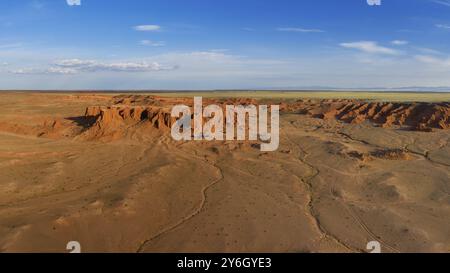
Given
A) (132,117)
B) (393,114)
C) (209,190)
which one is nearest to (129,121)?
(132,117)

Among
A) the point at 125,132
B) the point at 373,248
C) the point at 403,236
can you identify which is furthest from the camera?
the point at 125,132

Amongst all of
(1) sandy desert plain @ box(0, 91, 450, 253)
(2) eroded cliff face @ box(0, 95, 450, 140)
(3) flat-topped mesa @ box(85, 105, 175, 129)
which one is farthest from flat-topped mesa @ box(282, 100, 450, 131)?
(3) flat-topped mesa @ box(85, 105, 175, 129)

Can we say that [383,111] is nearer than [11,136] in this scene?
No

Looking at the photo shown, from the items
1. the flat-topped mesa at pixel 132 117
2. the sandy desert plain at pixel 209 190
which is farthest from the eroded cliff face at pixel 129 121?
the sandy desert plain at pixel 209 190

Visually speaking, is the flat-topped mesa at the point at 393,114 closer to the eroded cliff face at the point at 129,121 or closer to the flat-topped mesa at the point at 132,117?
the eroded cliff face at the point at 129,121
